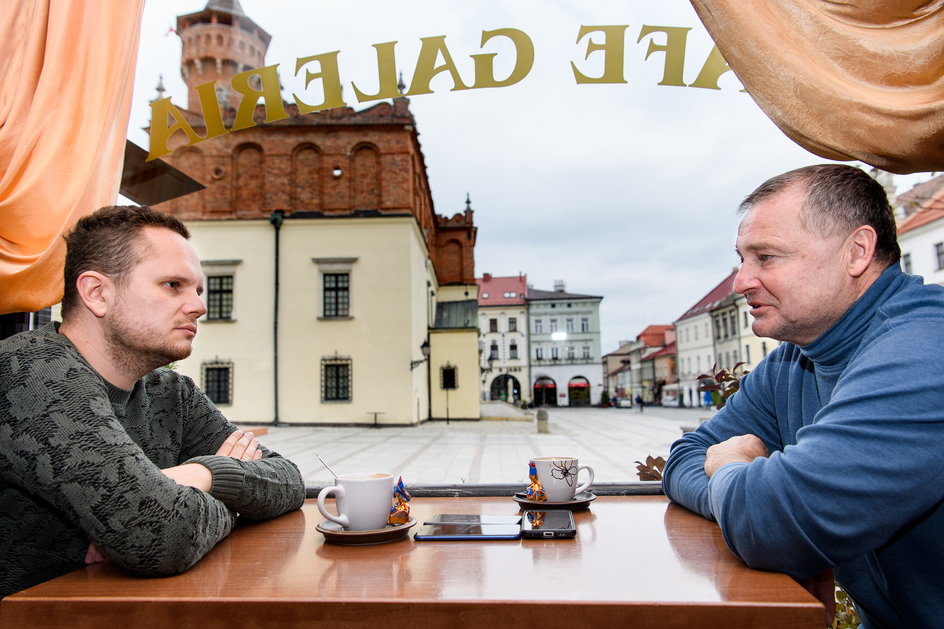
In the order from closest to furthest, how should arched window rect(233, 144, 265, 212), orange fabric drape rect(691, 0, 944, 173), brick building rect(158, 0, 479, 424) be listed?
orange fabric drape rect(691, 0, 944, 173) < arched window rect(233, 144, 265, 212) < brick building rect(158, 0, 479, 424)

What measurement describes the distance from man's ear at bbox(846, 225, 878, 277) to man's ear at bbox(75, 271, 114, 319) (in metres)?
1.37

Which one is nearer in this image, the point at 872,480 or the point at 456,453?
the point at 872,480

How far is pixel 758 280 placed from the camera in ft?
3.64

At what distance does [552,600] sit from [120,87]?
7.20 ft

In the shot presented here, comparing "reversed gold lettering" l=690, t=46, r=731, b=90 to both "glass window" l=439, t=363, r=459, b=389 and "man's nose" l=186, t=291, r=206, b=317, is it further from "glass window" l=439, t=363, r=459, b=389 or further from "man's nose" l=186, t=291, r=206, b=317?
"glass window" l=439, t=363, r=459, b=389

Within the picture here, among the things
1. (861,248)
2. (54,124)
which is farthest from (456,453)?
(861,248)

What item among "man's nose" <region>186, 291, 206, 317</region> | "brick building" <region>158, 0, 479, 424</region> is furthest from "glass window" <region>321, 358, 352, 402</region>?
"man's nose" <region>186, 291, 206, 317</region>

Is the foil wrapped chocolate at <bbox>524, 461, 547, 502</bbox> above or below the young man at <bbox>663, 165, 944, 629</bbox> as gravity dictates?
below

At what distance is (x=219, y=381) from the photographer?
→ 1583cm

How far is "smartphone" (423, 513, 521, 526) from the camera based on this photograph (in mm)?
1166

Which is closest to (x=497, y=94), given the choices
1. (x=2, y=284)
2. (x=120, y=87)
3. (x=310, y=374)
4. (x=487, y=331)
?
(x=120, y=87)

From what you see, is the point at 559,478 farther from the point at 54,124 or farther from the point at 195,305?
the point at 54,124

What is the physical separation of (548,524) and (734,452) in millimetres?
380

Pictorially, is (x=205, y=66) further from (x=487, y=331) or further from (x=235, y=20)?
(x=487, y=331)
